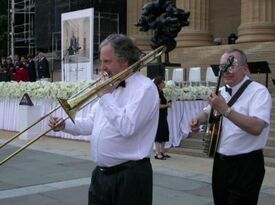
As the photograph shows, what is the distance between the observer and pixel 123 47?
3768 mm

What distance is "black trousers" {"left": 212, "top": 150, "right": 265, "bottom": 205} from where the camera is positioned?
4373mm

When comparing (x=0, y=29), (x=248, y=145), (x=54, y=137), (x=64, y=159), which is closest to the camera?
(x=248, y=145)

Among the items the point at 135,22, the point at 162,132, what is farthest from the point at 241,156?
the point at 135,22

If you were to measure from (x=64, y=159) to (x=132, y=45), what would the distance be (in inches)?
297

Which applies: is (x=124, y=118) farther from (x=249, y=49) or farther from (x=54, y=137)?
(x=249, y=49)

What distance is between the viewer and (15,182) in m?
8.72

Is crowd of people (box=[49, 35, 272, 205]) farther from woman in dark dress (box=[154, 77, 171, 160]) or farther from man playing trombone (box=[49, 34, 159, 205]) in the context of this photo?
woman in dark dress (box=[154, 77, 171, 160])

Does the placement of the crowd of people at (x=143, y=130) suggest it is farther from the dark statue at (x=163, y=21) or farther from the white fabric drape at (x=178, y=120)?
the dark statue at (x=163, y=21)

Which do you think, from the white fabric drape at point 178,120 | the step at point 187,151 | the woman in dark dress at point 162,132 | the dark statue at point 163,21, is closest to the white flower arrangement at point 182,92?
the white fabric drape at point 178,120

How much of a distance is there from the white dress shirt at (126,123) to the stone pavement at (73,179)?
3.56m

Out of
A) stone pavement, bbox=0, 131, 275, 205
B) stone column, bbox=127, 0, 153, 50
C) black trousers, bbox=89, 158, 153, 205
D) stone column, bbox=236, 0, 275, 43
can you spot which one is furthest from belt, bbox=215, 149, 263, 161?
stone column, bbox=127, 0, 153, 50

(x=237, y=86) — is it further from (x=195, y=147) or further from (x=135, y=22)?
(x=135, y=22)

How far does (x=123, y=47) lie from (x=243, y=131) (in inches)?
46.9

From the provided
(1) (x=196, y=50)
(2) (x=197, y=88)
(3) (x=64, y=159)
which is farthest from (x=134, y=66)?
(1) (x=196, y=50)
